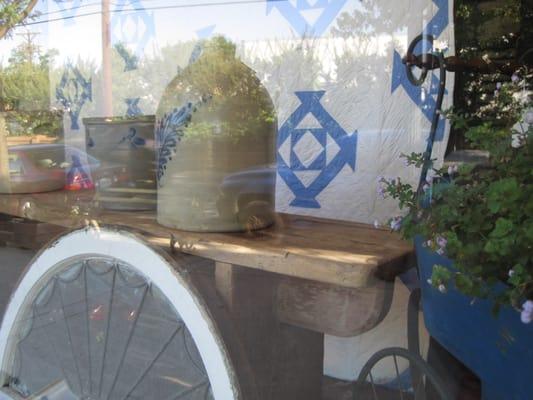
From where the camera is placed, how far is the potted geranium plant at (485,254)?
60 centimetres

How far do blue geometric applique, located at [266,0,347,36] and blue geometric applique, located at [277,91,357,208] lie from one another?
19 cm

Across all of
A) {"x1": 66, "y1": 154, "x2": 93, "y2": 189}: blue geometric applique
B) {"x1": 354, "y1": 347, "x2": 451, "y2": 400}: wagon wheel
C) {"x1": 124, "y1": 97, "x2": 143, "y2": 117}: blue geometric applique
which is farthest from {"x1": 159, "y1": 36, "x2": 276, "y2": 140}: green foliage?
{"x1": 124, "y1": 97, "x2": 143, "y2": 117}: blue geometric applique

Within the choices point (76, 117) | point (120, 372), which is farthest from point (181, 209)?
point (76, 117)

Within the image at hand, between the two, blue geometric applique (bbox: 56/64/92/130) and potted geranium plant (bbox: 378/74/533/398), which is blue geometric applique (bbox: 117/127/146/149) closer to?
potted geranium plant (bbox: 378/74/533/398)

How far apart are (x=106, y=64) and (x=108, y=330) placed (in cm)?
127

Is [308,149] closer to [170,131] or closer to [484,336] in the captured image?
[170,131]

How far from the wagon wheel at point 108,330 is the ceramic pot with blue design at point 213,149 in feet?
0.41

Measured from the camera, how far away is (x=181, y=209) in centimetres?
105

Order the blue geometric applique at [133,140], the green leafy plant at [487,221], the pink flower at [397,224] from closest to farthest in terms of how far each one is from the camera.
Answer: the green leafy plant at [487,221], the pink flower at [397,224], the blue geometric applique at [133,140]

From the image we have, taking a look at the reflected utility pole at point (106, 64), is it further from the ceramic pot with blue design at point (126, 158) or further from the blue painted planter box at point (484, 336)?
the blue painted planter box at point (484, 336)

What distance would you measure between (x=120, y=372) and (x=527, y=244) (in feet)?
2.92

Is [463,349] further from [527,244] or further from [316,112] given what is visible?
[316,112]

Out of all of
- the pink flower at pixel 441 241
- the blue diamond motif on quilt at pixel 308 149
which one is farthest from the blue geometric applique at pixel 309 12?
the pink flower at pixel 441 241

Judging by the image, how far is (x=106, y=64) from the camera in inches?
82.7
